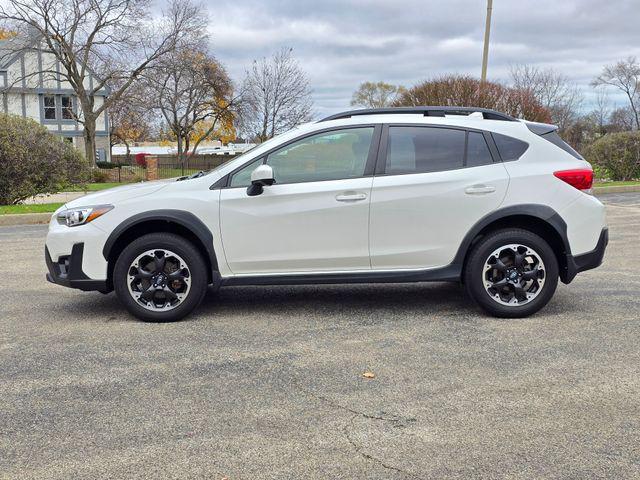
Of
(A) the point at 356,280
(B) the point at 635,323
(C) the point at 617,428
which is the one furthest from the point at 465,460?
(B) the point at 635,323

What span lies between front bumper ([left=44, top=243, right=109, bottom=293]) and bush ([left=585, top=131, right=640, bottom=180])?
66.4ft

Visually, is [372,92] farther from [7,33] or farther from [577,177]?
[577,177]

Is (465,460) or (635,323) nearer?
(465,460)

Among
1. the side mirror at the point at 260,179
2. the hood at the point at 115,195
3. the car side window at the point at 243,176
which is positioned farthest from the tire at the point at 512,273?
the hood at the point at 115,195

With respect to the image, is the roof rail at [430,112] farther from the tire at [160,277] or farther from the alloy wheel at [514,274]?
the tire at [160,277]

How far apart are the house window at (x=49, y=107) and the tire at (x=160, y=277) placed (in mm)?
47910

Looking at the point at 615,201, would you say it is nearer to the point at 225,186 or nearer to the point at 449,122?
the point at 449,122

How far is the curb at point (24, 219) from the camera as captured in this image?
42.8 ft

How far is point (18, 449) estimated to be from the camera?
322 cm

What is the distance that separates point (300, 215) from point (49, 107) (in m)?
48.7

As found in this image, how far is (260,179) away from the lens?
5.20m

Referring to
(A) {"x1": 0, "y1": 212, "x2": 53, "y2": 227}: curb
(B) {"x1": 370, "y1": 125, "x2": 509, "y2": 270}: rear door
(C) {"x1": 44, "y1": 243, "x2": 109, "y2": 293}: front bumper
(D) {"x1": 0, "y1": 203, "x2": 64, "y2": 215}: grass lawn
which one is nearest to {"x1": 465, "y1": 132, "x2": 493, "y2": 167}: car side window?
(B) {"x1": 370, "y1": 125, "x2": 509, "y2": 270}: rear door

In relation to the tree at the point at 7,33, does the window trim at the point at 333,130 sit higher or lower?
lower

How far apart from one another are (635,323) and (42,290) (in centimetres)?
575
